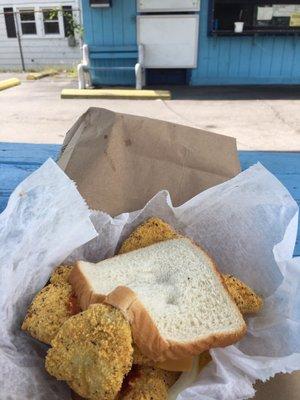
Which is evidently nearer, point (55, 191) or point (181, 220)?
point (55, 191)

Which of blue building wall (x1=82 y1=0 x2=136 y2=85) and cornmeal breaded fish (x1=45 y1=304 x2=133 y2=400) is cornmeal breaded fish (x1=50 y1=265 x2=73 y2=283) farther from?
blue building wall (x1=82 y1=0 x2=136 y2=85)

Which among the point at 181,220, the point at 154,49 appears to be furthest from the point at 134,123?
the point at 154,49

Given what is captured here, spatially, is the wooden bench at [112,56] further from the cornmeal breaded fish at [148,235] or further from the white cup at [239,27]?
the cornmeal breaded fish at [148,235]

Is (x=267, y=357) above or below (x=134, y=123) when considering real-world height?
below

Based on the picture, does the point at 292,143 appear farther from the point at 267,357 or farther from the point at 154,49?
the point at 267,357

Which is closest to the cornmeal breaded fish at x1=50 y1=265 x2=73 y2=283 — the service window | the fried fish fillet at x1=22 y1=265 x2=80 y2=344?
the fried fish fillet at x1=22 y1=265 x2=80 y2=344

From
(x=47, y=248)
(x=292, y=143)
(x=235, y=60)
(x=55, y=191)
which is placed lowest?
(x=292, y=143)

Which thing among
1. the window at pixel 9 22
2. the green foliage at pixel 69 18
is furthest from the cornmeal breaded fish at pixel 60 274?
the window at pixel 9 22
